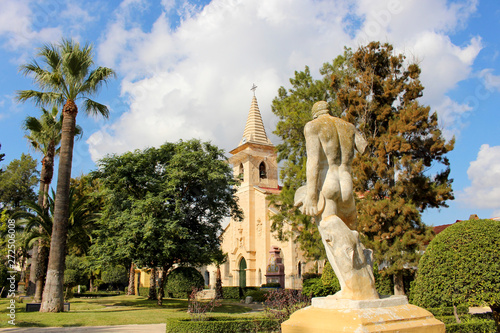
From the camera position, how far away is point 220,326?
11.1 m

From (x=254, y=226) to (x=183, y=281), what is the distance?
23.1 m

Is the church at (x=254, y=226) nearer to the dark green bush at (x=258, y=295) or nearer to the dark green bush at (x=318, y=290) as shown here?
the dark green bush at (x=258, y=295)

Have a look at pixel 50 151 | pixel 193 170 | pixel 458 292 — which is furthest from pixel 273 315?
pixel 50 151

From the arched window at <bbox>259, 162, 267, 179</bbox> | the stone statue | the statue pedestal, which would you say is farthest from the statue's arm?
the arched window at <bbox>259, 162, 267, 179</bbox>

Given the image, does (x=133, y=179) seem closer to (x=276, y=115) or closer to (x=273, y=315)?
(x=276, y=115)

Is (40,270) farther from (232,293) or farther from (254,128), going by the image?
(254,128)

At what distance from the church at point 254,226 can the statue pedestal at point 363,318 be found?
30.1 metres

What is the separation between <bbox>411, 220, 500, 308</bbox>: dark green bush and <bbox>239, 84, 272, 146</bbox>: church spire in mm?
34849

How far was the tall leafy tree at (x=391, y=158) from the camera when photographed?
15562 mm

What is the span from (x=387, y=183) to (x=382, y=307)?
12.8 metres

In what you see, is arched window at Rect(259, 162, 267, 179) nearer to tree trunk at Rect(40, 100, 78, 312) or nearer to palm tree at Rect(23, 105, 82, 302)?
palm tree at Rect(23, 105, 82, 302)

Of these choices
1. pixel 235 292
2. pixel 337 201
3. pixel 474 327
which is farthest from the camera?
pixel 235 292

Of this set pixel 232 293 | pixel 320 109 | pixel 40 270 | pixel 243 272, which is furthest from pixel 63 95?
pixel 243 272

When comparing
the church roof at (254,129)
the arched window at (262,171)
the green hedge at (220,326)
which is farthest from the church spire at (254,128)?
the green hedge at (220,326)
